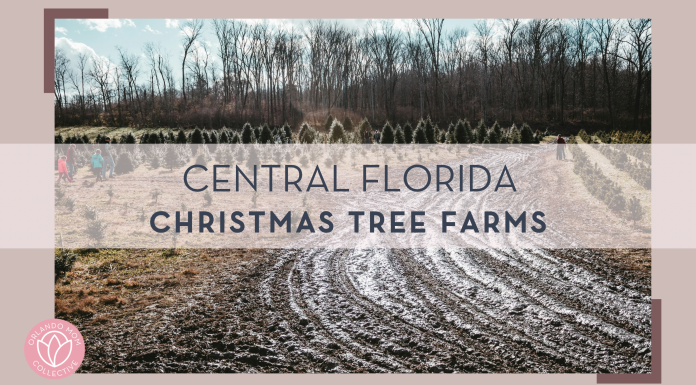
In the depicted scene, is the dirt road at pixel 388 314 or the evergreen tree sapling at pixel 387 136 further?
the evergreen tree sapling at pixel 387 136

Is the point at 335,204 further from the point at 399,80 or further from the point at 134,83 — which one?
the point at 399,80

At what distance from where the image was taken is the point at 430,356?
15.5 ft

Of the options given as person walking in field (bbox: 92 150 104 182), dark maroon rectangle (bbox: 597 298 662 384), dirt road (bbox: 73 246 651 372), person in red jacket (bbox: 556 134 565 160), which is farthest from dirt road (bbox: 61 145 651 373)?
person in red jacket (bbox: 556 134 565 160)

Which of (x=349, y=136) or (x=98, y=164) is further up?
(x=349, y=136)

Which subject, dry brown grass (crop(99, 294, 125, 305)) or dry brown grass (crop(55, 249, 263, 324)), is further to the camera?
dry brown grass (crop(99, 294, 125, 305))

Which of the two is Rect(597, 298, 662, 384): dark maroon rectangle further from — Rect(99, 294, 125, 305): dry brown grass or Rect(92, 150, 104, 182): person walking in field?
Rect(92, 150, 104, 182): person walking in field

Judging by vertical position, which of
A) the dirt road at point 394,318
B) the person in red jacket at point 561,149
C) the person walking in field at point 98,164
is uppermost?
the person in red jacket at point 561,149

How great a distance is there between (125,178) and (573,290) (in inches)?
694

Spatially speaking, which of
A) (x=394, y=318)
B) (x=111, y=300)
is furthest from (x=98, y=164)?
(x=394, y=318)

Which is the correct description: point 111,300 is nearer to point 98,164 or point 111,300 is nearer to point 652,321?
point 652,321

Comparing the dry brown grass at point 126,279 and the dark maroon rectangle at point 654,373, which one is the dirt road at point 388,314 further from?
the dark maroon rectangle at point 654,373

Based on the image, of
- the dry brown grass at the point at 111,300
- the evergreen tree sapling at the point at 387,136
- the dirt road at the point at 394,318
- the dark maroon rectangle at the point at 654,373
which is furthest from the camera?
the evergreen tree sapling at the point at 387,136

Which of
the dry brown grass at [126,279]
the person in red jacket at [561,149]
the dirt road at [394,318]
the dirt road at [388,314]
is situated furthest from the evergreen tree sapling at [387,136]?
the dirt road at [394,318]
